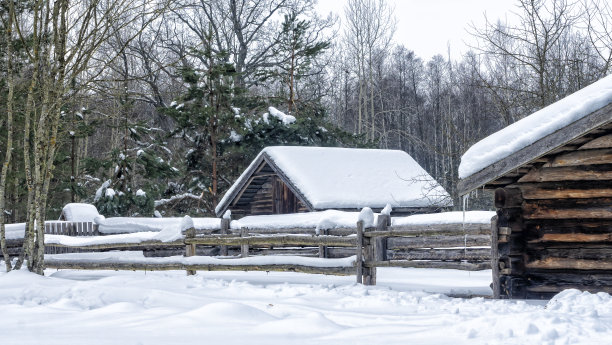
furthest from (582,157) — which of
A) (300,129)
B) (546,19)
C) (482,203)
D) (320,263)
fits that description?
(482,203)

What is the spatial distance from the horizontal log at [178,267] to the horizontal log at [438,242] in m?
2.01

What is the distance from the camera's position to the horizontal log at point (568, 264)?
384 inches

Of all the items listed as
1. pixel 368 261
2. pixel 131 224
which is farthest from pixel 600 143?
pixel 131 224

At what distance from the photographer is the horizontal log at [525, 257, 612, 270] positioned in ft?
32.0

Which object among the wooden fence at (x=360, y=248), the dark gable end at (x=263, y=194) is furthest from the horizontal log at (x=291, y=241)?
the dark gable end at (x=263, y=194)

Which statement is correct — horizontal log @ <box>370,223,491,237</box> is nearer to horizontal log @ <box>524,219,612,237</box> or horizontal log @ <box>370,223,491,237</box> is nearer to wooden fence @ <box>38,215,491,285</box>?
wooden fence @ <box>38,215,491,285</box>

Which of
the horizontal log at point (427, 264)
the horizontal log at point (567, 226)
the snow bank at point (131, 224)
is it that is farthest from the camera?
the snow bank at point (131, 224)

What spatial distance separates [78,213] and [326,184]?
9.63m

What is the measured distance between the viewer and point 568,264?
10.0 metres

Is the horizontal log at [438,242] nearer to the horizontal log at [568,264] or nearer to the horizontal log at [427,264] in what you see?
the horizontal log at [427,264]

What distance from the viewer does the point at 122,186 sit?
93.0 ft

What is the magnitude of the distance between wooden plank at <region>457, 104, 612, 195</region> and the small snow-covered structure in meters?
10.6

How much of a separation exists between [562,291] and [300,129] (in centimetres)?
2159

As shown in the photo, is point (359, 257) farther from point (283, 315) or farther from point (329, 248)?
point (329, 248)
